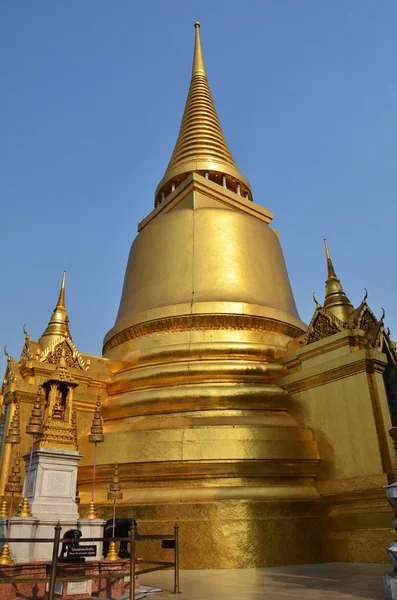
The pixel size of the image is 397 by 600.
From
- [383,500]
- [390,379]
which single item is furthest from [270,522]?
[390,379]

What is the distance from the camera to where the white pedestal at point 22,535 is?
4805 millimetres

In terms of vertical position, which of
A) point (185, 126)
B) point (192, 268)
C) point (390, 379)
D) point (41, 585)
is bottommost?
point (41, 585)

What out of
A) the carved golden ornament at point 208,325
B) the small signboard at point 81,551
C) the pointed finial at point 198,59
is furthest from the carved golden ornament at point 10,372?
the pointed finial at point 198,59

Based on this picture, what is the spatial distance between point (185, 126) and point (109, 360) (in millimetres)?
8298

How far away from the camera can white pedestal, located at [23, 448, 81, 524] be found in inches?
208

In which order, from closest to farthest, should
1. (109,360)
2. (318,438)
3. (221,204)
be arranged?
(318,438)
(109,360)
(221,204)

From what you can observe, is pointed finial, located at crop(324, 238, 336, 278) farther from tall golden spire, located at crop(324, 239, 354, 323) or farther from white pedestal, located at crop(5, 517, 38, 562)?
white pedestal, located at crop(5, 517, 38, 562)

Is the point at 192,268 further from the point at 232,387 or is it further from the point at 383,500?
the point at 383,500

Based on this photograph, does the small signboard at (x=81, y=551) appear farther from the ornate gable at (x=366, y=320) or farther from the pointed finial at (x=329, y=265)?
the pointed finial at (x=329, y=265)

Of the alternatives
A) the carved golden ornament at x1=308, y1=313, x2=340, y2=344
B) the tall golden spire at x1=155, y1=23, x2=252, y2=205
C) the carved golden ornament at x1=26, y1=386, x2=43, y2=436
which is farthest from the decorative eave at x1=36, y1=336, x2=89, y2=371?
the tall golden spire at x1=155, y1=23, x2=252, y2=205

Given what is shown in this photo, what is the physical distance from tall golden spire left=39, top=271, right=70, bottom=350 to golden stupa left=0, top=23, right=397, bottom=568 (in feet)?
0.17

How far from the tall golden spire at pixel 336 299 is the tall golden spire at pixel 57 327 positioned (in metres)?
5.81

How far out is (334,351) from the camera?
8172 mm

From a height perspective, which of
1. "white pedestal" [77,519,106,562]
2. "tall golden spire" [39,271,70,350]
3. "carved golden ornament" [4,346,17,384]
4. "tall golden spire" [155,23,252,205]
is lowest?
"white pedestal" [77,519,106,562]
